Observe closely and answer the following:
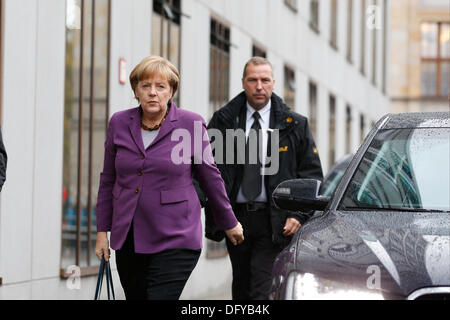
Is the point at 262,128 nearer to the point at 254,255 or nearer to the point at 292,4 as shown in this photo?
the point at 254,255

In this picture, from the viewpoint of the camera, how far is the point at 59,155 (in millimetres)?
9117

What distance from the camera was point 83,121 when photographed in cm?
985

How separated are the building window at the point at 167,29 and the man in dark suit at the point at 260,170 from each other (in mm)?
4637

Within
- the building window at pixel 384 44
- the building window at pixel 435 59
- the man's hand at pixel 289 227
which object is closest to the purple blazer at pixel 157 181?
the man's hand at pixel 289 227

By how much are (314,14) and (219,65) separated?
919cm

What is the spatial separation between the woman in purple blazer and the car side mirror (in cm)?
42

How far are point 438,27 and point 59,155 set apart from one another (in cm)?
4244

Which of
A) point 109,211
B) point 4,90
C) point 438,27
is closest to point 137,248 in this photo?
point 109,211

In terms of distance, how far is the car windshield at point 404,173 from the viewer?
197 inches

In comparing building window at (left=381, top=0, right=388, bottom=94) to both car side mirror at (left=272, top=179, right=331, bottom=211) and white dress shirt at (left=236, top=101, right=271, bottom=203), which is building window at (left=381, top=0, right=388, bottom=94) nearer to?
white dress shirt at (left=236, top=101, right=271, bottom=203)

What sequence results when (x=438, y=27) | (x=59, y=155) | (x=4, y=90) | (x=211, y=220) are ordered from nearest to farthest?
(x=211, y=220) < (x=4, y=90) < (x=59, y=155) < (x=438, y=27)

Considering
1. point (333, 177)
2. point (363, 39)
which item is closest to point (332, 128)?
point (363, 39)

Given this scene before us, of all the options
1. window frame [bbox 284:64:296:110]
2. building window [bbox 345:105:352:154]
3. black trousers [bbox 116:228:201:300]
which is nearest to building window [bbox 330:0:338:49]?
building window [bbox 345:105:352:154]

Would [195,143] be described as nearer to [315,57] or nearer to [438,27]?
[315,57]
